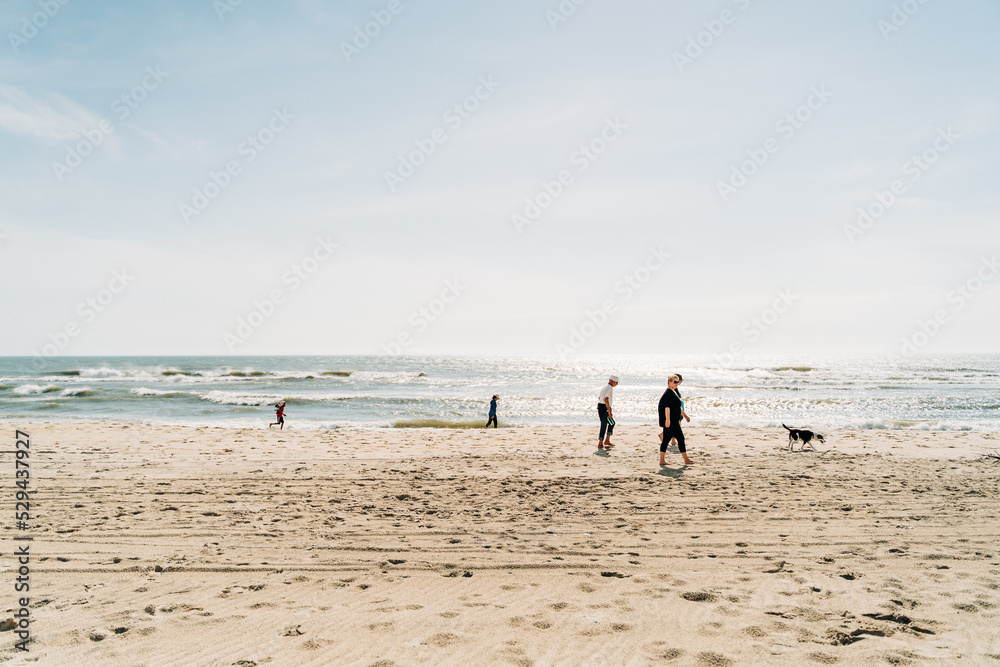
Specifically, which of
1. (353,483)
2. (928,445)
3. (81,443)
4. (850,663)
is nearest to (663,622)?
(850,663)

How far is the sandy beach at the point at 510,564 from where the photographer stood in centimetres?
395

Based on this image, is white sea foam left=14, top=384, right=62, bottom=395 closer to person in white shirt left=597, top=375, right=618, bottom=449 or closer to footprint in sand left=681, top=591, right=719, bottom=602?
person in white shirt left=597, top=375, right=618, bottom=449

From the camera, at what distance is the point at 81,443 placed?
1452 cm

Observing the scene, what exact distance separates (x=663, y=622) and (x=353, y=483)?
21.3 feet

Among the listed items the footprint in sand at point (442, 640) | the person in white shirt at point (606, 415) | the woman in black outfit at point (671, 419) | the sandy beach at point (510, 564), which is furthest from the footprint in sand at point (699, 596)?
the person in white shirt at point (606, 415)

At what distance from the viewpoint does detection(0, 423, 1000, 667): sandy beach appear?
3.95 m

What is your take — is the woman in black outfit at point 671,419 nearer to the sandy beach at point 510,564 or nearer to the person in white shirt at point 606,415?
the sandy beach at point 510,564

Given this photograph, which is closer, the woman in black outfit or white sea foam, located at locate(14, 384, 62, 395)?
the woman in black outfit

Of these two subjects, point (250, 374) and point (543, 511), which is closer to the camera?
point (543, 511)

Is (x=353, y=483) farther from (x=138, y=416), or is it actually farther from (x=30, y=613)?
(x=138, y=416)

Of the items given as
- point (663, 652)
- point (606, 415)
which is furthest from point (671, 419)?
point (663, 652)

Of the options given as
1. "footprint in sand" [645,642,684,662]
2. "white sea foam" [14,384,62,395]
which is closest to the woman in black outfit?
"footprint in sand" [645,642,684,662]

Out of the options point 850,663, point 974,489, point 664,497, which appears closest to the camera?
point 850,663

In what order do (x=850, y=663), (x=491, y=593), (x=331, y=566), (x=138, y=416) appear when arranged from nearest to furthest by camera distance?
(x=850, y=663)
(x=491, y=593)
(x=331, y=566)
(x=138, y=416)
